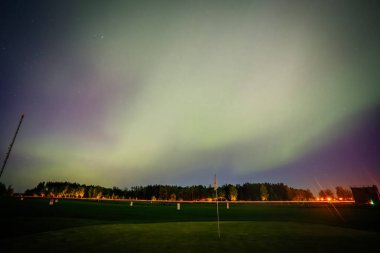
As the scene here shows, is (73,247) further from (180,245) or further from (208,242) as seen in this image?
(208,242)

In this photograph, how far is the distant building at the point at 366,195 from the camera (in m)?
56.9

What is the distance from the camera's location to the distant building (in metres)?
56.9

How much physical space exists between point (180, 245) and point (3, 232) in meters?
11.7

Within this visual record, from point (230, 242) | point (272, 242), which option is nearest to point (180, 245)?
point (230, 242)

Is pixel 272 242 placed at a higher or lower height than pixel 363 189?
lower

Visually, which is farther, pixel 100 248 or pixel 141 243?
pixel 141 243

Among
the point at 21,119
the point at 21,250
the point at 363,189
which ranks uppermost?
the point at 21,119

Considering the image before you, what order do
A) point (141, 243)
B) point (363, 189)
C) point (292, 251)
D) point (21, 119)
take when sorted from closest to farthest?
point (292, 251)
point (141, 243)
point (21, 119)
point (363, 189)

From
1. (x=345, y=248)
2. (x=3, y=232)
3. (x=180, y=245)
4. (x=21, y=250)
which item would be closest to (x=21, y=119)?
(x=3, y=232)

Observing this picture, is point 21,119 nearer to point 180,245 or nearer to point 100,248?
point 100,248

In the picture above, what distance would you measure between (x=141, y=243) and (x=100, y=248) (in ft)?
6.31

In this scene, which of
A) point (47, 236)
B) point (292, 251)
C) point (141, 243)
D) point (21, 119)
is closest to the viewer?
point (292, 251)

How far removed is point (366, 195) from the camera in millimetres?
58688

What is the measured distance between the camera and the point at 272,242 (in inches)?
450
